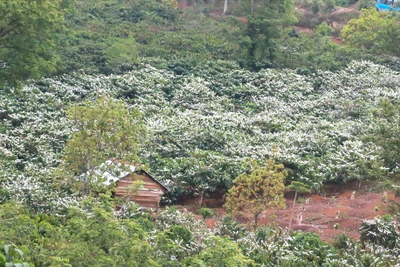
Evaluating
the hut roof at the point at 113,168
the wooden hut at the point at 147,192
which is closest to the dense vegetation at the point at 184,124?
the hut roof at the point at 113,168

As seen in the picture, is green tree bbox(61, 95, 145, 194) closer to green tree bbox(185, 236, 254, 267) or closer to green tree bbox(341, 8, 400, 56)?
green tree bbox(185, 236, 254, 267)

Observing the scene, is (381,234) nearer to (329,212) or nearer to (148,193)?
(329,212)

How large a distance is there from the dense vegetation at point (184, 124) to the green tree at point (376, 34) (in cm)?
10

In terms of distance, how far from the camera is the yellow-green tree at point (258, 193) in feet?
45.2

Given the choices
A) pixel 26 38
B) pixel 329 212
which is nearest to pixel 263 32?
pixel 26 38

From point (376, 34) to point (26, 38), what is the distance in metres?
17.1

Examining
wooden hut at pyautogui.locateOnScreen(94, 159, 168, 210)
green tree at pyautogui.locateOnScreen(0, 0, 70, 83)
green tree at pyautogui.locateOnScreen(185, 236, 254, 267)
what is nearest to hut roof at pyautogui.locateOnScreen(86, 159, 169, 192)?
wooden hut at pyautogui.locateOnScreen(94, 159, 168, 210)

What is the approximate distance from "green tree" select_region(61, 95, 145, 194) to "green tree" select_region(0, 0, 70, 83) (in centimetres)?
990

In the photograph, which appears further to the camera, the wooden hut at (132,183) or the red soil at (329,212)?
the red soil at (329,212)

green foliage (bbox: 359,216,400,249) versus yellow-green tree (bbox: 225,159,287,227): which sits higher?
yellow-green tree (bbox: 225,159,287,227)

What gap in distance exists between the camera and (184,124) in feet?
65.3

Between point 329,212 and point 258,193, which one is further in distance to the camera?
point 329,212

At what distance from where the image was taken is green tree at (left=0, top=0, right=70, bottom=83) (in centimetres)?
2120

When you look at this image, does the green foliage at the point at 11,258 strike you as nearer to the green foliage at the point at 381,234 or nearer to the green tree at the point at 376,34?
the green foliage at the point at 381,234
